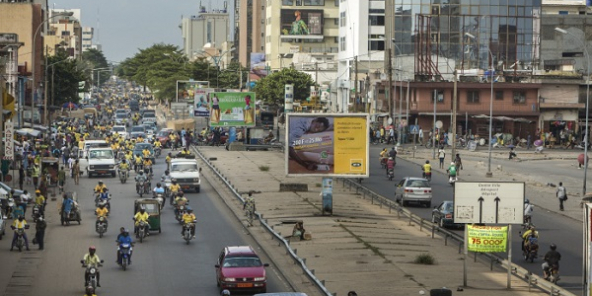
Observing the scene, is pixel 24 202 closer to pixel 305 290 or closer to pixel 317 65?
pixel 305 290

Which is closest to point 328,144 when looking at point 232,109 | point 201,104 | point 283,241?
point 283,241

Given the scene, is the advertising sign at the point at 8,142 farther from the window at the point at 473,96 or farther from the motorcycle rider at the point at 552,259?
the window at the point at 473,96

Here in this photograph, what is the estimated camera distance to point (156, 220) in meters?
47.0

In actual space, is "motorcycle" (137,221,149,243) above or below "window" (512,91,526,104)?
below

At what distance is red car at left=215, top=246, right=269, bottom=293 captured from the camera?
33188mm

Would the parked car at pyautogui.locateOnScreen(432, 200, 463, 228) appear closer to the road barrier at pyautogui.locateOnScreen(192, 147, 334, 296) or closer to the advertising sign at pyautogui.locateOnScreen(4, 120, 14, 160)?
the road barrier at pyautogui.locateOnScreen(192, 147, 334, 296)

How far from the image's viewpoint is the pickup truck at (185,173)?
62781mm

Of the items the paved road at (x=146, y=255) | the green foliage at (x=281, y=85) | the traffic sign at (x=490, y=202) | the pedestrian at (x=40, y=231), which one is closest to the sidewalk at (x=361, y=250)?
the paved road at (x=146, y=255)

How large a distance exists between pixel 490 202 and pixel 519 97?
251 ft

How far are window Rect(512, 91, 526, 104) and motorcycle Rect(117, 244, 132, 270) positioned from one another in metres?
76.5

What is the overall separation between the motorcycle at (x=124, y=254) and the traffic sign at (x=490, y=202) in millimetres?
9826

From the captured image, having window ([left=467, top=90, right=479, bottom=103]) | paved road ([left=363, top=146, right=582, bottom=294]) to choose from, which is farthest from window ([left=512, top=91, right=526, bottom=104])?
paved road ([left=363, top=146, right=582, bottom=294])

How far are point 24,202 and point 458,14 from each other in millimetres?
87261

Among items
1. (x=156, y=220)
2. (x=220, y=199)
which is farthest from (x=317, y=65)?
(x=156, y=220)
